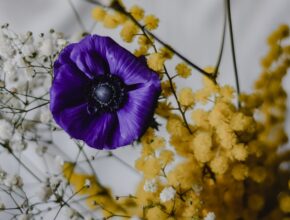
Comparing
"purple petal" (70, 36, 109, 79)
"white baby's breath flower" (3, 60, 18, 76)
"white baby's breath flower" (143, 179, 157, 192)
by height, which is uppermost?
"white baby's breath flower" (3, 60, 18, 76)

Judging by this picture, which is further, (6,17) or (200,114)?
(6,17)

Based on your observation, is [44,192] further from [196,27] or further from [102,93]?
[196,27]

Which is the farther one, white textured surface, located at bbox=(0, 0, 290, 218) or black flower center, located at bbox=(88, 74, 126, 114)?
white textured surface, located at bbox=(0, 0, 290, 218)

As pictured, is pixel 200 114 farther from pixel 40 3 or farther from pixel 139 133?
pixel 40 3

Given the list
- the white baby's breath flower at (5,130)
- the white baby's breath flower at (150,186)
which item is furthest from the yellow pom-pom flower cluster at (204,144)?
the white baby's breath flower at (5,130)

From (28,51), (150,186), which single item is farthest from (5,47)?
(150,186)

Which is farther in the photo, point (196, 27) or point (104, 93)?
point (196, 27)

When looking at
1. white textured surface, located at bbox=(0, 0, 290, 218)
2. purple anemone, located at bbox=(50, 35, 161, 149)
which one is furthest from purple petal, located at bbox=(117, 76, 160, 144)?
white textured surface, located at bbox=(0, 0, 290, 218)

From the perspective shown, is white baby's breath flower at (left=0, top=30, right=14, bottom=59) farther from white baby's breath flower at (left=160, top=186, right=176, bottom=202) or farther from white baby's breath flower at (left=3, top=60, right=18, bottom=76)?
white baby's breath flower at (left=160, top=186, right=176, bottom=202)

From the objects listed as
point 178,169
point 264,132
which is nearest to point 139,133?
point 178,169
